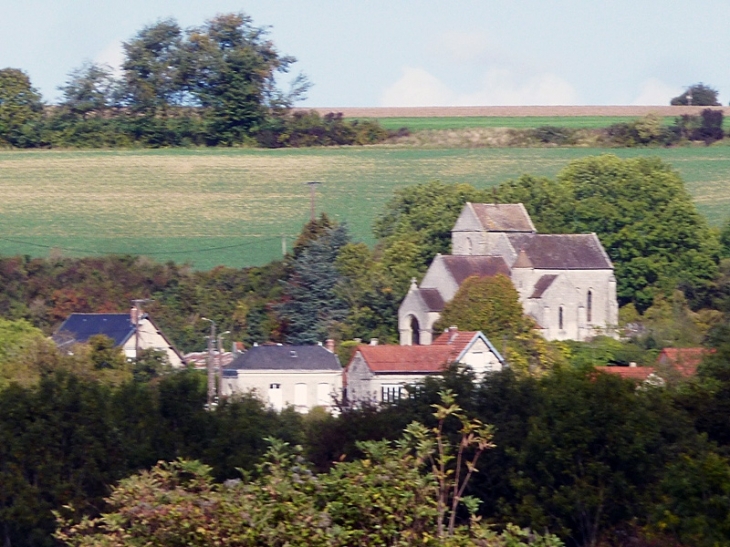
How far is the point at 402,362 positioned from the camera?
48.8 m

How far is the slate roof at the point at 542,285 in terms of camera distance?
6638 cm

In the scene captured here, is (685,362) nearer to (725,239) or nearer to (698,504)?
(698,504)

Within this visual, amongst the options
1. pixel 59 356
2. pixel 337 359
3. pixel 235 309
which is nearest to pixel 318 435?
pixel 59 356

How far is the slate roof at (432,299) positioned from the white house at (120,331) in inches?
471

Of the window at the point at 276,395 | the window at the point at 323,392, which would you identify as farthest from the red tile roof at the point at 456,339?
the window at the point at 276,395

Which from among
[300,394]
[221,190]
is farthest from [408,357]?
[221,190]

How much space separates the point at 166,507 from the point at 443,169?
6493 centimetres

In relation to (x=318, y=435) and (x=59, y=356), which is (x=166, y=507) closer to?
(x=318, y=435)

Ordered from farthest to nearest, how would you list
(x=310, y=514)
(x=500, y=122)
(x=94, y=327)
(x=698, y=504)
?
(x=500, y=122) < (x=94, y=327) < (x=698, y=504) < (x=310, y=514)

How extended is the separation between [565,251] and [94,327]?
76.6 feet

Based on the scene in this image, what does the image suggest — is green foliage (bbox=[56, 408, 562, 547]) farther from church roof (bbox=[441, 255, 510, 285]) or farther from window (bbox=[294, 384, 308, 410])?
church roof (bbox=[441, 255, 510, 285])

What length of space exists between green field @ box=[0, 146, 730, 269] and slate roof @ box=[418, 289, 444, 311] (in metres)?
8.65

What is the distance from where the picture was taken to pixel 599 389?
2531 centimetres

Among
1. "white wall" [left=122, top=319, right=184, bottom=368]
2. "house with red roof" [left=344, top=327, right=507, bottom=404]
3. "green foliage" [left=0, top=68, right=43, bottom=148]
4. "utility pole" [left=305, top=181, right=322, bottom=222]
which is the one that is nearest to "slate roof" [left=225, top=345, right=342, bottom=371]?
"house with red roof" [left=344, top=327, right=507, bottom=404]
